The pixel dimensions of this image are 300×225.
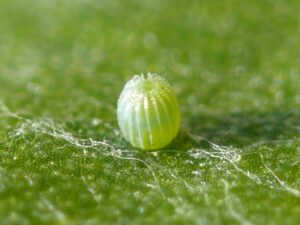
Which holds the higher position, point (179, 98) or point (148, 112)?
point (179, 98)

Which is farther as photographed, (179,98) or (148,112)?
(179,98)

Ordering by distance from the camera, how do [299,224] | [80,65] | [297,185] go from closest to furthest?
[299,224] < [297,185] < [80,65]

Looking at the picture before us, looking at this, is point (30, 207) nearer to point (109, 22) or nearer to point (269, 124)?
point (269, 124)

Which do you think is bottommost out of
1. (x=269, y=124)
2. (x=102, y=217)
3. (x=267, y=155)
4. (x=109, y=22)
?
(x=102, y=217)

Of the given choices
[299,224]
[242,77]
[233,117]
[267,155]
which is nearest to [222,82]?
[242,77]
